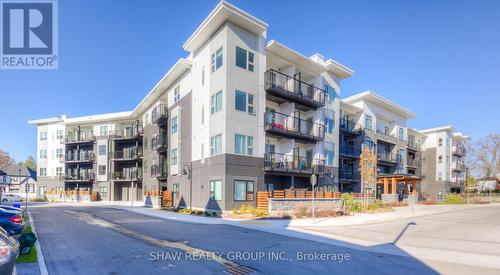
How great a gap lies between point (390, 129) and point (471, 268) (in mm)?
41742

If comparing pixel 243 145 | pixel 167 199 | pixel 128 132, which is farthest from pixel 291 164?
pixel 128 132

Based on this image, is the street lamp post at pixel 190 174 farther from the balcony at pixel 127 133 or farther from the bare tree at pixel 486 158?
the bare tree at pixel 486 158

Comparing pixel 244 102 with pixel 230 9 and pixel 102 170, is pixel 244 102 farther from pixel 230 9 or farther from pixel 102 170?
pixel 102 170

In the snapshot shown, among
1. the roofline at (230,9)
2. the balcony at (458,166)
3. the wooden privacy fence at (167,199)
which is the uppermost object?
the roofline at (230,9)

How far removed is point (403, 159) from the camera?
152ft

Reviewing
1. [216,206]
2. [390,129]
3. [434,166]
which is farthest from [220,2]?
[434,166]

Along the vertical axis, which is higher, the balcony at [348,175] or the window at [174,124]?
the window at [174,124]

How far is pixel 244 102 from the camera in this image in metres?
24.0

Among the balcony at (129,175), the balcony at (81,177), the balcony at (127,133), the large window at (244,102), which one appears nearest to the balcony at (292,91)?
the large window at (244,102)

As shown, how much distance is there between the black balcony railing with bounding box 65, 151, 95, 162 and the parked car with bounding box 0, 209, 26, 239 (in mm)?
39033

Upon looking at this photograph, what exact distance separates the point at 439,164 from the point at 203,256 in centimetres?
5970

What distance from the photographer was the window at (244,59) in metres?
23.8

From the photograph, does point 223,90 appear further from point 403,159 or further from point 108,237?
point 403,159

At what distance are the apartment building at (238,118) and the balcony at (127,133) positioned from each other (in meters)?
4.64
